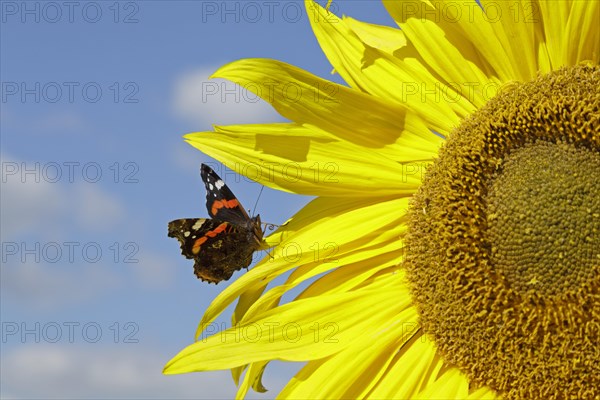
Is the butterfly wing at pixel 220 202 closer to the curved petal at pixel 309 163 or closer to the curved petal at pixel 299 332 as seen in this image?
the curved petal at pixel 309 163

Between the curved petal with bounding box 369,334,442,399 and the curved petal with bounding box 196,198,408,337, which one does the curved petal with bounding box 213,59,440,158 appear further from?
the curved petal with bounding box 369,334,442,399

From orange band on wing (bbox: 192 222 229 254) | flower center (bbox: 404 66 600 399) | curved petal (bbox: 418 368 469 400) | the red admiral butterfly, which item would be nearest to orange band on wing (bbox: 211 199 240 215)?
the red admiral butterfly

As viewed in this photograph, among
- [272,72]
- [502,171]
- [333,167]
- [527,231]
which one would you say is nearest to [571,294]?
[527,231]

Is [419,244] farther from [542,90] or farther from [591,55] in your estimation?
[591,55]

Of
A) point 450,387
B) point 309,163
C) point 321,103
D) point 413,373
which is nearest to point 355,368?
point 413,373

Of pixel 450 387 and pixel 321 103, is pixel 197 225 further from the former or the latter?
pixel 450 387

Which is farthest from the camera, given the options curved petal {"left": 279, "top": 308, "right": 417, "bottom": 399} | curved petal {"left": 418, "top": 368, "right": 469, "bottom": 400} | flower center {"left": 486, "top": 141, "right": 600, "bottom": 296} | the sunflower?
curved petal {"left": 279, "top": 308, "right": 417, "bottom": 399}

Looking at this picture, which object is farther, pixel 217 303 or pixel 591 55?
pixel 217 303
